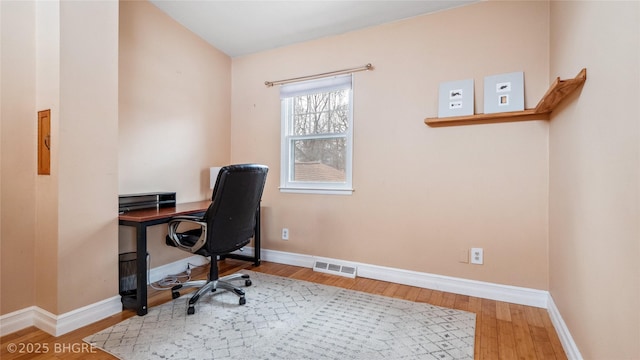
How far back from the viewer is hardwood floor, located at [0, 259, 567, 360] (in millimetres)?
1597

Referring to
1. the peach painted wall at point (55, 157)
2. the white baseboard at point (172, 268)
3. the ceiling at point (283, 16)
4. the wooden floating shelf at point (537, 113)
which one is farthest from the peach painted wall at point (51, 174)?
the wooden floating shelf at point (537, 113)

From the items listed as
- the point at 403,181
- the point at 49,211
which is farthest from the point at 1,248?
the point at 403,181

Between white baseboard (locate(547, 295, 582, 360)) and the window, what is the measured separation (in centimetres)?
177

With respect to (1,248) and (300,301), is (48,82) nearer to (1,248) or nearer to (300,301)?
(1,248)

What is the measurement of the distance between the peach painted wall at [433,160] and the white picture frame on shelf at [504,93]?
0.06 meters

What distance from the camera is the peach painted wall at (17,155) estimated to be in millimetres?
1793

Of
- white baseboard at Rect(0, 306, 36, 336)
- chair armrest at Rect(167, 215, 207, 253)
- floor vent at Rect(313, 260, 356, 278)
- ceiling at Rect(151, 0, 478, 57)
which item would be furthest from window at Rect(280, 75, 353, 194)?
white baseboard at Rect(0, 306, 36, 336)

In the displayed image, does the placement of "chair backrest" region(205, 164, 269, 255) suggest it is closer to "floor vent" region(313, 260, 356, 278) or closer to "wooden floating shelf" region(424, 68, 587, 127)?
"floor vent" region(313, 260, 356, 278)

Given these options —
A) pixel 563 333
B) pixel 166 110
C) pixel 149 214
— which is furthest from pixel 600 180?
pixel 166 110

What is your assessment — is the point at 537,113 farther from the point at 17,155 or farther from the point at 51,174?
the point at 17,155

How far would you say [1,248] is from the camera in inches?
70.4

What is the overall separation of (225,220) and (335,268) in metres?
1.35

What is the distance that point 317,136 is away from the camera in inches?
123

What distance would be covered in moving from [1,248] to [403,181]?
292 cm
